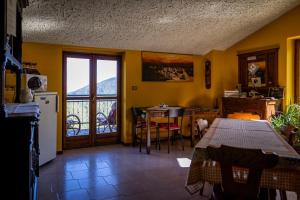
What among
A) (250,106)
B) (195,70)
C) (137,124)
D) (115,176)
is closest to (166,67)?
(195,70)

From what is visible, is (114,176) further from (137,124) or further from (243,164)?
(243,164)

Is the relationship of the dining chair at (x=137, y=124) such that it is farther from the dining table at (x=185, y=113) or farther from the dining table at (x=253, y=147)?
the dining table at (x=253, y=147)

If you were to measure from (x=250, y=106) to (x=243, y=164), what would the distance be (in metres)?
3.73

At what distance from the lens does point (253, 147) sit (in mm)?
1931

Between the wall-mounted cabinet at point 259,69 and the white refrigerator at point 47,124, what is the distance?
405 centimetres

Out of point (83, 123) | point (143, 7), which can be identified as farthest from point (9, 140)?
point (83, 123)

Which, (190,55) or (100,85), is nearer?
Answer: (100,85)

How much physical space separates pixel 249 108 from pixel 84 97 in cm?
339

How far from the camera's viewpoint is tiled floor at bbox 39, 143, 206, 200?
2.90 metres

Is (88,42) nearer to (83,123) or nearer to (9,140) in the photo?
(83,123)

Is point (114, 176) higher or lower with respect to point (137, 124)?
lower

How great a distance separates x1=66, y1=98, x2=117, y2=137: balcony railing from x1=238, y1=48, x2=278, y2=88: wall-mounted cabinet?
9.85 ft

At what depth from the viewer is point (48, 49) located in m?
4.61

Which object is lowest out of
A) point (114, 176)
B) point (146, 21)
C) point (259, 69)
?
point (114, 176)
